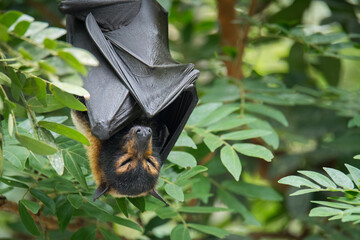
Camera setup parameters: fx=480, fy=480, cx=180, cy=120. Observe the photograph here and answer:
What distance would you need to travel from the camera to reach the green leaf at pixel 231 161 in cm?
276

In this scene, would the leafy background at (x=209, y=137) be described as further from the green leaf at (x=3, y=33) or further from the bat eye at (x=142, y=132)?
the bat eye at (x=142, y=132)

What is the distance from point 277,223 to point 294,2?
267cm

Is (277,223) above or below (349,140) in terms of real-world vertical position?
below

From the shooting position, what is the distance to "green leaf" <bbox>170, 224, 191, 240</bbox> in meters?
2.99

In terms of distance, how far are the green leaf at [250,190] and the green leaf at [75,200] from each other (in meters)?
1.25

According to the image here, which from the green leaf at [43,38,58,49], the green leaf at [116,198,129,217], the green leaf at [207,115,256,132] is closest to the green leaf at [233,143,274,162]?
the green leaf at [207,115,256,132]

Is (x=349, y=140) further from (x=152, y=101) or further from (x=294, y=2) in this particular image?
(x=152, y=101)

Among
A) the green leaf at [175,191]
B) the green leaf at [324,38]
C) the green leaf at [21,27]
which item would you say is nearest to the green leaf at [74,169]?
the green leaf at [175,191]

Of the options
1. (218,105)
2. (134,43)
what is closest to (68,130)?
(134,43)

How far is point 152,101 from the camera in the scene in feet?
9.34

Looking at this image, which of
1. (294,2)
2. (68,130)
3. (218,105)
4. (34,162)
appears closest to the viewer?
(68,130)

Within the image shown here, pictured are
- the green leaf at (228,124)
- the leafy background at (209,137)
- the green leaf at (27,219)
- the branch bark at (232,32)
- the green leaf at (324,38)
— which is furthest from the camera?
the branch bark at (232,32)

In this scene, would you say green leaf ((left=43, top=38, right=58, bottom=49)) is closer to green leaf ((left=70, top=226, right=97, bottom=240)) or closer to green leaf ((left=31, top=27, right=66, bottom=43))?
green leaf ((left=31, top=27, right=66, bottom=43))

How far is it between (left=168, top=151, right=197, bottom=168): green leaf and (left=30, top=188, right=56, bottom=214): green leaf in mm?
742
